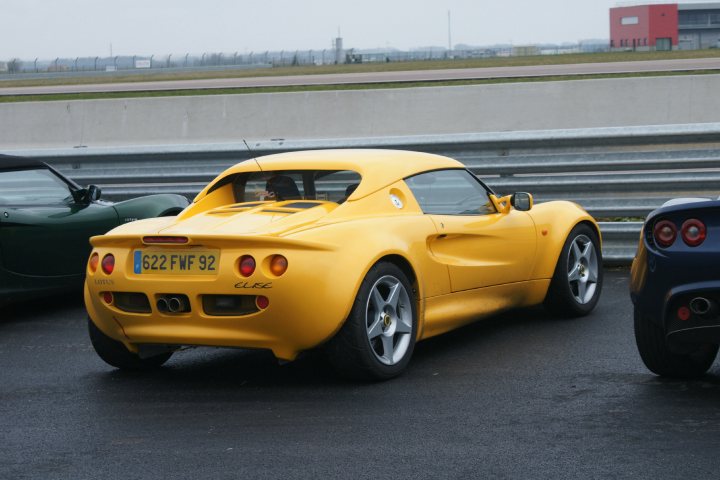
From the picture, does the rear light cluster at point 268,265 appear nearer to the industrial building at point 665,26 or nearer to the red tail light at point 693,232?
A: the red tail light at point 693,232

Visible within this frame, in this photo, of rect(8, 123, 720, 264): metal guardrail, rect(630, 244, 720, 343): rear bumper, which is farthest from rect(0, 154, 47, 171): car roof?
rect(630, 244, 720, 343): rear bumper

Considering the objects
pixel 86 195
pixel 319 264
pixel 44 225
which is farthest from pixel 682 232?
pixel 86 195

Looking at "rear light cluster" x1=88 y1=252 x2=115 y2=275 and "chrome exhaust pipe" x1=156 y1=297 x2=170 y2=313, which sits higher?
"rear light cluster" x1=88 y1=252 x2=115 y2=275

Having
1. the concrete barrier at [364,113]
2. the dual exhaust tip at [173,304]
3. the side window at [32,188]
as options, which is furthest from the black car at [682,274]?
the concrete barrier at [364,113]

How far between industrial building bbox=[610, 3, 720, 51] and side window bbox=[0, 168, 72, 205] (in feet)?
250

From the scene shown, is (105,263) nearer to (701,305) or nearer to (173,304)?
(173,304)

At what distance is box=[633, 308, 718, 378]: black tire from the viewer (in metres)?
5.77

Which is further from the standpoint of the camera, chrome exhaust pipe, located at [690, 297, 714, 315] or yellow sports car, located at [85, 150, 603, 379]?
yellow sports car, located at [85, 150, 603, 379]

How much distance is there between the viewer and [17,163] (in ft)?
29.2

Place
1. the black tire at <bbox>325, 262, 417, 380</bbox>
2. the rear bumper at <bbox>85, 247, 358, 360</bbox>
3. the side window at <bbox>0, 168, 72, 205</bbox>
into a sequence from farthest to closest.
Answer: the side window at <bbox>0, 168, 72, 205</bbox>
the black tire at <bbox>325, 262, 417, 380</bbox>
the rear bumper at <bbox>85, 247, 358, 360</bbox>

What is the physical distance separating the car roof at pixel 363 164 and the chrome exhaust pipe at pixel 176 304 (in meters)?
1.09

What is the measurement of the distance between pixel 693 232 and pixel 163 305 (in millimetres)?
2633

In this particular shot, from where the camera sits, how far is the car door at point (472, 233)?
682 cm

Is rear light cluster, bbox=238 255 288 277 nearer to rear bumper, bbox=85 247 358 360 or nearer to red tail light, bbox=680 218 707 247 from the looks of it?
rear bumper, bbox=85 247 358 360
